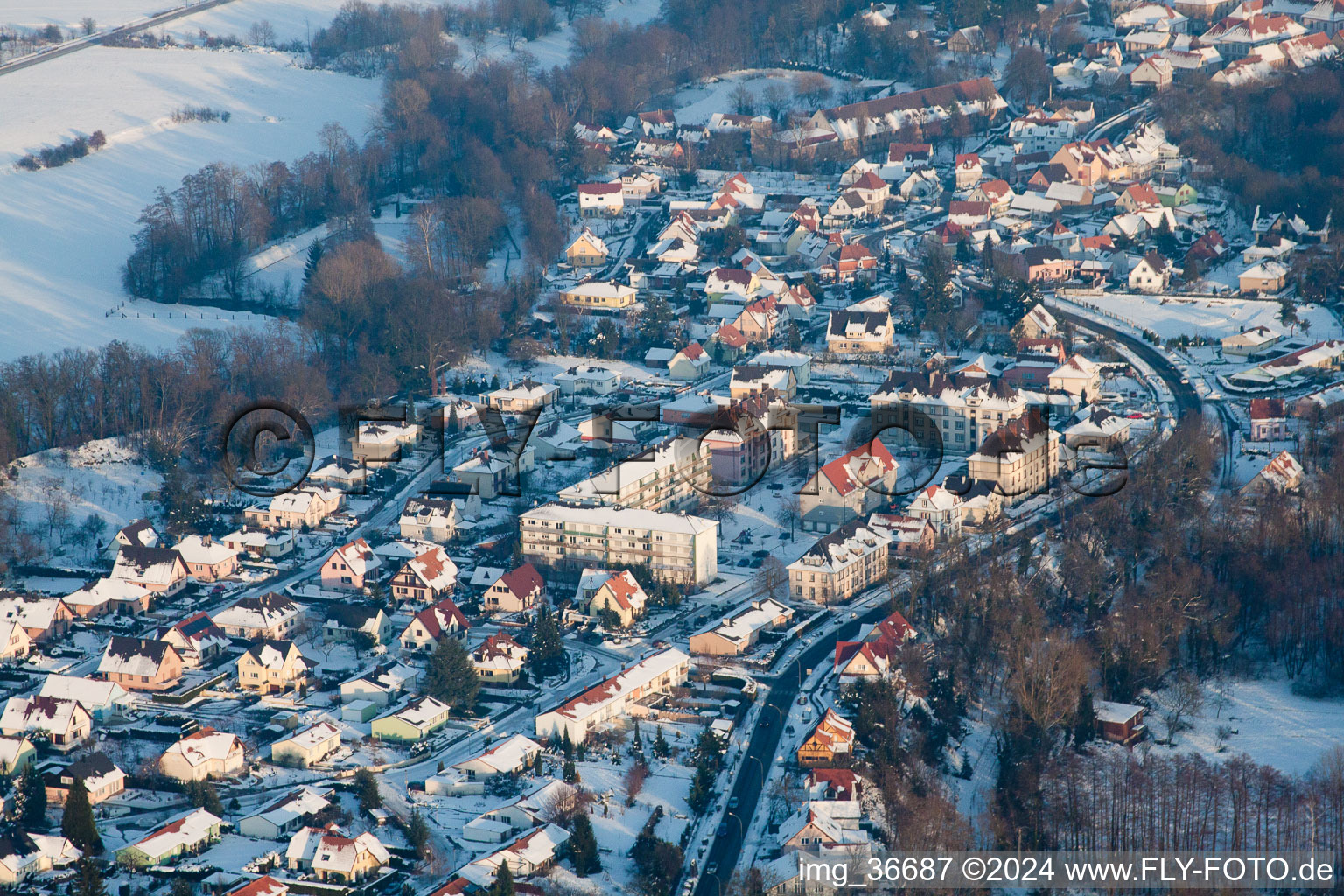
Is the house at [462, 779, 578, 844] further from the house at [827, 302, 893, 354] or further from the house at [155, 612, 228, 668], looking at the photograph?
the house at [827, 302, 893, 354]

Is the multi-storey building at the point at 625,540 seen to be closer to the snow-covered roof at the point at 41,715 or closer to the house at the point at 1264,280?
the snow-covered roof at the point at 41,715

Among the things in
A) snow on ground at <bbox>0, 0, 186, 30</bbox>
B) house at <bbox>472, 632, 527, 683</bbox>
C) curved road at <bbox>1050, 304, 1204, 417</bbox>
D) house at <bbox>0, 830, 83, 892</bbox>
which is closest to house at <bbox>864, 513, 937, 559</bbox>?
house at <bbox>472, 632, 527, 683</bbox>

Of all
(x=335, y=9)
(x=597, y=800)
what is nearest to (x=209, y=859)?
(x=597, y=800)

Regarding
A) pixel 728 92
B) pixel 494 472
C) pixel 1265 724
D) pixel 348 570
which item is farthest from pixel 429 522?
pixel 728 92

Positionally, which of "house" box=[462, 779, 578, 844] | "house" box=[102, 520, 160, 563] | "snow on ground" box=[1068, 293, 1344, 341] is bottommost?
"house" box=[462, 779, 578, 844]

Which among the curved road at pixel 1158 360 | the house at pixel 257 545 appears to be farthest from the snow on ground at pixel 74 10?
the house at pixel 257 545

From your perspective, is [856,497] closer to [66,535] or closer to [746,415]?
[746,415]
